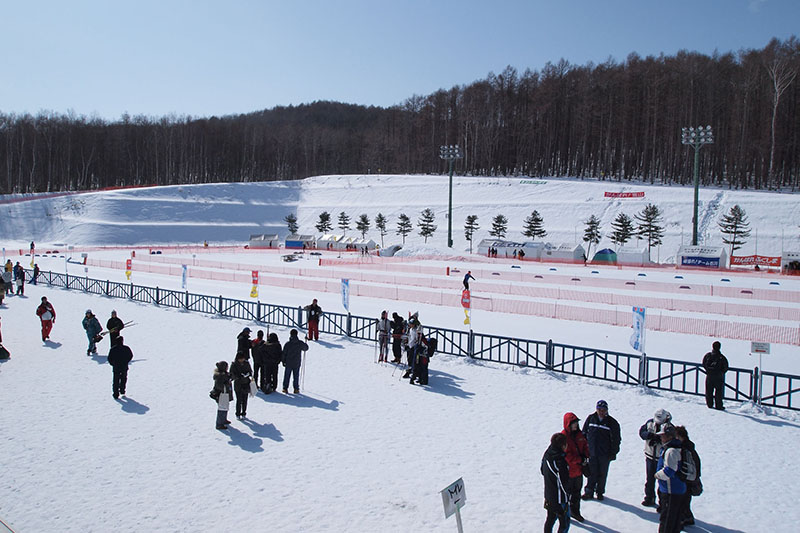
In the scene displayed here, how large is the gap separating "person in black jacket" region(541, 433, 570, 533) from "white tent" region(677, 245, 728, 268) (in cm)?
4540

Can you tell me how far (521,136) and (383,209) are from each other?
33734mm

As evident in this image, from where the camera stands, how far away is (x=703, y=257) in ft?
149

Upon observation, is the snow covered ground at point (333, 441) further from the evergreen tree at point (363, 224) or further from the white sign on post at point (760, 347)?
the evergreen tree at point (363, 224)

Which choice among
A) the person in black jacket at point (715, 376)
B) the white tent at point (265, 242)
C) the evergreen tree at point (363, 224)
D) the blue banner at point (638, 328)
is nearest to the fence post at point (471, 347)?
the blue banner at point (638, 328)

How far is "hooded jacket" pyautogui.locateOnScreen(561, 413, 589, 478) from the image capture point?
22.6ft

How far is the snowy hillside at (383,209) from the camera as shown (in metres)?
61.4

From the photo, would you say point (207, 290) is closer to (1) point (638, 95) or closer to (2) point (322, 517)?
(2) point (322, 517)

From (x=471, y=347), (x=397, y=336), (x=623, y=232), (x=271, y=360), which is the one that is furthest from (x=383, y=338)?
(x=623, y=232)

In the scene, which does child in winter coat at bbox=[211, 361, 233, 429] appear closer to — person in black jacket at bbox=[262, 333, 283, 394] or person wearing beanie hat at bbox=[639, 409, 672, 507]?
person in black jacket at bbox=[262, 333, 283, 394]

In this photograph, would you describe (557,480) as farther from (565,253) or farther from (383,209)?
(383,209)

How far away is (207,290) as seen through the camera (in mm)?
30750

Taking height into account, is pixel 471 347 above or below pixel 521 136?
below

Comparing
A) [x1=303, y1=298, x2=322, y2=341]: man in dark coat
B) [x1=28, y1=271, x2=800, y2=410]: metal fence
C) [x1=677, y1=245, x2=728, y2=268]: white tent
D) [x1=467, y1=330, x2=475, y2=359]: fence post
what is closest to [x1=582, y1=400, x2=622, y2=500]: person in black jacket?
[x1=28, y1=271, x2=800, y2=410]: metal fence

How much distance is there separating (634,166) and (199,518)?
98.8m
